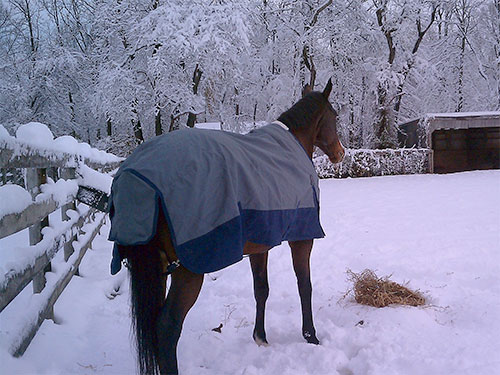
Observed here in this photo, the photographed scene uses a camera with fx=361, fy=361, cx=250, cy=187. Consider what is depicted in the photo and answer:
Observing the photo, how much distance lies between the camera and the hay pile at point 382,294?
9.81 ft

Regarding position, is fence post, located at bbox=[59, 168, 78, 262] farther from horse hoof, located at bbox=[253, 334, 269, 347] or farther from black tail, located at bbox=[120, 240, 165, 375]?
horse hoof, located at bbox=[253, 334, 269, 347]

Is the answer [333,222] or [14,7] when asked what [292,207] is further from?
[14,7]

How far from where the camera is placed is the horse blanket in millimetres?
1747

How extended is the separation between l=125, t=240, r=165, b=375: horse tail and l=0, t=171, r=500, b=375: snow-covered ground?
1.78 feet

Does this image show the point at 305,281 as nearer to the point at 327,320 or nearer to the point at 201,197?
the point at 327,320

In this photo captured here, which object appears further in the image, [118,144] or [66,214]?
[118,144]

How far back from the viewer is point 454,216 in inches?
261

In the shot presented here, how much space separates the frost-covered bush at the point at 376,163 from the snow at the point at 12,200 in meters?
12.7

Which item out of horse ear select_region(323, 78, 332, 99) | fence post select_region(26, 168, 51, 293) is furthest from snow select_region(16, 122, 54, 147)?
horse ear select_region(323, 78, 332, 99)

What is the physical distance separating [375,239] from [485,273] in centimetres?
181

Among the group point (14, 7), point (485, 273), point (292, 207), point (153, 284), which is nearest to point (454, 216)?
point (485, 273)

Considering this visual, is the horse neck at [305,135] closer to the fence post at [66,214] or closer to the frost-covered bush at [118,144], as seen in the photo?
the fence post at [66,214]

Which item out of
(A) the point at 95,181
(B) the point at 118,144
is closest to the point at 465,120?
(A) the point at 95,181

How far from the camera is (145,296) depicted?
185cm
